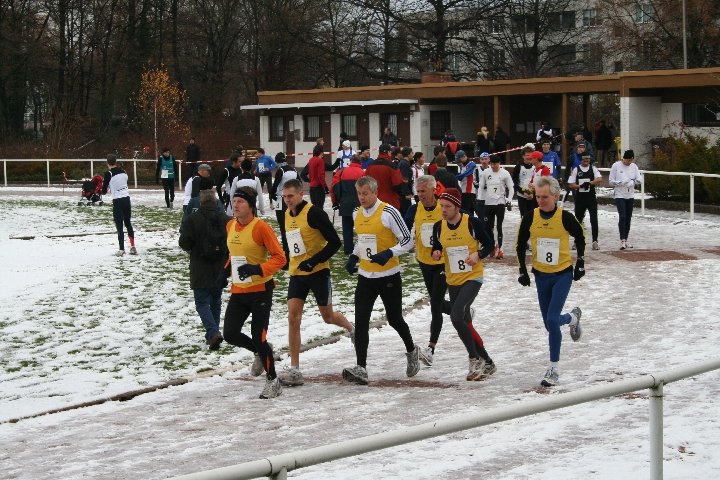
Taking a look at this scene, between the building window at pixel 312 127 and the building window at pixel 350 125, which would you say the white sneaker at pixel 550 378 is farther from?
the building window at pixel 312 127

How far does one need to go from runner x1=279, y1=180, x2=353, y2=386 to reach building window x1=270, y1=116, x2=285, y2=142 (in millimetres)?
43009

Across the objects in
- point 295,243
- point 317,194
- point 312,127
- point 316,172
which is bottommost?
point 295,243

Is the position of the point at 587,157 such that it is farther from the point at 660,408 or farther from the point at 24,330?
the point at 660,408

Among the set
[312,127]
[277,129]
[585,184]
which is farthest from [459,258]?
[277,129]

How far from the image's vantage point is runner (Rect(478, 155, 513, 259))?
20.1 m

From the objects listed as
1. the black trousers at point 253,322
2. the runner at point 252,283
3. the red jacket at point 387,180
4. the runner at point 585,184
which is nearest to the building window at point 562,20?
the runner at point 585,184

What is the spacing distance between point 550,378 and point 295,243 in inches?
98.8

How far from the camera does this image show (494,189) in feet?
66.5

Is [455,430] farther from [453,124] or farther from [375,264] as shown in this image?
[453,124]

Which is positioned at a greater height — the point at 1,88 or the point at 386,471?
the point at 1,88

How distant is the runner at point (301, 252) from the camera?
36.7ft

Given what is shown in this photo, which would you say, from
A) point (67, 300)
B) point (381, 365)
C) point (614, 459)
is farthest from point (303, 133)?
point (614, 459)

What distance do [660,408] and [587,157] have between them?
1548 cm

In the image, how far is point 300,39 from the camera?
6794 centimetres
